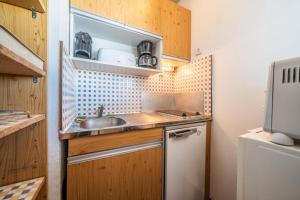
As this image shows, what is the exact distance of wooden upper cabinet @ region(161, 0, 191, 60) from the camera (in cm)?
144

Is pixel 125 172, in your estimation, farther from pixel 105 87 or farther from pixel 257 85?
pixel 257 85

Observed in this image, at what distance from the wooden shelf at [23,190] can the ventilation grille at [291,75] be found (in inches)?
45.1

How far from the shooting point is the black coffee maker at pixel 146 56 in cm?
135

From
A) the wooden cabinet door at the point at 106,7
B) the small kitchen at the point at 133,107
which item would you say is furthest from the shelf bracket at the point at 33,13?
the wooden cabinet door at the point at 106,7

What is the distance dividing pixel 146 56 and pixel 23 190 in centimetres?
125

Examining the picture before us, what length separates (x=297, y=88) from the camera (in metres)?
0.53

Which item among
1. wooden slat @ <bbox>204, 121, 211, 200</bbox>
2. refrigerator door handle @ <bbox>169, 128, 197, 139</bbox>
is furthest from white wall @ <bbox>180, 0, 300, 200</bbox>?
refrigerator door handle @ <bbox>169, 128, 197, 139</bbox>

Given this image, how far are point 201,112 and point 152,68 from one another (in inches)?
29.0

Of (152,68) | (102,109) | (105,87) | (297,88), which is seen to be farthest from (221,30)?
(102,109)

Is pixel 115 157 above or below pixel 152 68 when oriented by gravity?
below

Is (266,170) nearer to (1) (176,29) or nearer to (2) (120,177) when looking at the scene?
(2) (120,177)

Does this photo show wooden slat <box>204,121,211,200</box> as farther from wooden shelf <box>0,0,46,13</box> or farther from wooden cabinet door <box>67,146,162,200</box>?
wooden shelf <box>0,0,46,13</box>

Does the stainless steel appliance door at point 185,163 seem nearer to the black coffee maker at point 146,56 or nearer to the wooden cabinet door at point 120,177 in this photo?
the wooden cabinet door at point 120,177

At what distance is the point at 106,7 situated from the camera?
3.65 feet
